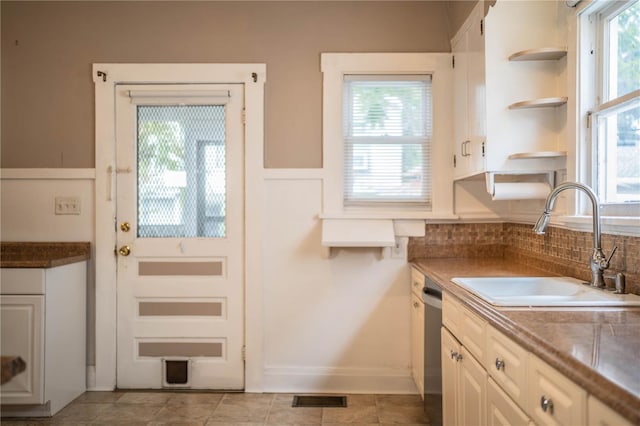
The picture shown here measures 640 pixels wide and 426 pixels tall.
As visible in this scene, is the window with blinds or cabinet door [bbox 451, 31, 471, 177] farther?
the window with blinds

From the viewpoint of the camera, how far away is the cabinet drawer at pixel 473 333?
156cm

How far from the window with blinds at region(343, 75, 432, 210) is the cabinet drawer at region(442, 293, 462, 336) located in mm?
1054

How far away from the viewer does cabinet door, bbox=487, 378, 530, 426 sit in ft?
4.18

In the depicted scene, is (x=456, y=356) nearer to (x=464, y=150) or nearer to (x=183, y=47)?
(x=464, y=150)

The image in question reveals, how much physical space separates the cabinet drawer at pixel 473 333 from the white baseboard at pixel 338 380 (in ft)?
4.28

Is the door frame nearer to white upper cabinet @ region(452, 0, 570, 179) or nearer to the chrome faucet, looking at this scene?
white upper cabinet @ region(452, 0, 570, 179)

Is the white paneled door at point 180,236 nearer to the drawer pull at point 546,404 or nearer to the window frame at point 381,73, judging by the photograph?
the window frame at point 381,73

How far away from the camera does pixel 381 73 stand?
2.96 metres

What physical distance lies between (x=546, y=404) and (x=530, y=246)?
1644 mm

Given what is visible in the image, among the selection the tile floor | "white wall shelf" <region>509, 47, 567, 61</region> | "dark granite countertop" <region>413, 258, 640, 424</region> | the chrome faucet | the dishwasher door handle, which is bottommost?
the tile floor

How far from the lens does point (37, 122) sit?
9.95 ft

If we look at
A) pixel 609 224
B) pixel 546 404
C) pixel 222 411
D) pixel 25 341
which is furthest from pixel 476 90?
pixel 25 341

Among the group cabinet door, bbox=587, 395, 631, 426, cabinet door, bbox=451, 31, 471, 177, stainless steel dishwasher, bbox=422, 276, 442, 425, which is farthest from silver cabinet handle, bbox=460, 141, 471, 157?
cabinet door, bbox=587, 395, 631, 426

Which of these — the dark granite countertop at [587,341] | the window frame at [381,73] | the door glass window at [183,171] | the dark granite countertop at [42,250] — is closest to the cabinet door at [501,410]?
the dark granite countertop at [587,341]
